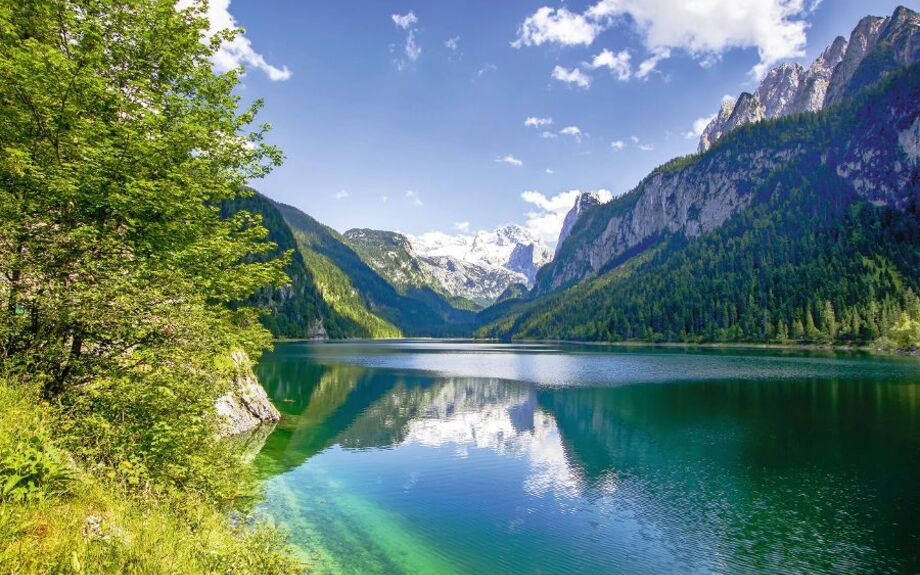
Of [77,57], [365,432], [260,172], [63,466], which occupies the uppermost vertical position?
[77,57]

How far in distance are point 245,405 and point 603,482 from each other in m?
32.6

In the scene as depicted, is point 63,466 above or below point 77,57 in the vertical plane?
below

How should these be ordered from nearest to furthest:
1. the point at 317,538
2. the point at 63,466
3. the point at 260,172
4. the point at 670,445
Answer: the point at 63,466 → the point at 260,172 → the point at 317,538 → the point at 670,445

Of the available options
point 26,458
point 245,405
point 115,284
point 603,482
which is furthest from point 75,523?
point 245,405

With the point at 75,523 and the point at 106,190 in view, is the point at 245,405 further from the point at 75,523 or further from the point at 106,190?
the point at 75,523

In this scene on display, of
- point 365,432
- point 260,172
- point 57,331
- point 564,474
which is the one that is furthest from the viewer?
point 365,432

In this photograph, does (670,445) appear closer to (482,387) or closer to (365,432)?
(365,432)

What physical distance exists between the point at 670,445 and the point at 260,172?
123 ft

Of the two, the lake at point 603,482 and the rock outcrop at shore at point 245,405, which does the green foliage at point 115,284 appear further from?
the rock outcrop at shore at point 245,405

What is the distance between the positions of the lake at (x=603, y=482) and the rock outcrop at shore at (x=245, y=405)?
8.52 ft

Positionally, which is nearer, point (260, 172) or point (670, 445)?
point (260, 172)

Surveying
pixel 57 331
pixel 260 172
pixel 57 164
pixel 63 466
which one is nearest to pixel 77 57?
pixel 57 164

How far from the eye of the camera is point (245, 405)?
44562 millimetres

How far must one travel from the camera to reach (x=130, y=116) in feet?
50.2
